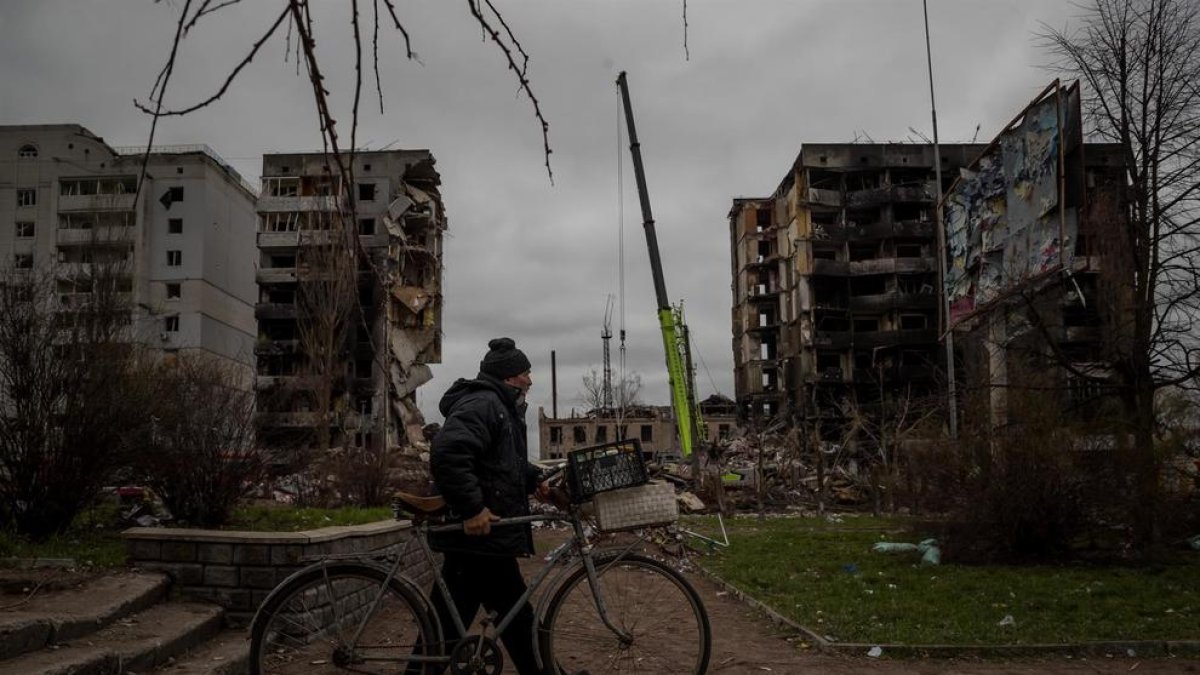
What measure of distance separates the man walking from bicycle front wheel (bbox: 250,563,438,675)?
0.22 metres

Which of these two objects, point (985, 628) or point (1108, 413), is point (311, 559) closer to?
point (985, 628)

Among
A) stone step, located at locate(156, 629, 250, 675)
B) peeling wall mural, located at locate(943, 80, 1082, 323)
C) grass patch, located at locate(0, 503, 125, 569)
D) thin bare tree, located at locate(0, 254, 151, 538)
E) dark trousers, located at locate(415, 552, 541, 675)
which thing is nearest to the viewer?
dark trousers, located at locate(415, 552, 541, 675)

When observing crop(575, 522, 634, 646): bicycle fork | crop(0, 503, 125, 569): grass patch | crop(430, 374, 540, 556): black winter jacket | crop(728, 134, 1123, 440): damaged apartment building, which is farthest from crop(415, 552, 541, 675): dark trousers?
crop(728, 134, 1123, 440): damaged apartment building

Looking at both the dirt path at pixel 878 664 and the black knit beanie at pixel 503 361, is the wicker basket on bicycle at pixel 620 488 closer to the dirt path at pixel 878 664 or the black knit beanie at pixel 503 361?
the black knit beanie at pixel 503 361

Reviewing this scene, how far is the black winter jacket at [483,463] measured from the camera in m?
4.67

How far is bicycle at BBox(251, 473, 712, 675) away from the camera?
4.60 m

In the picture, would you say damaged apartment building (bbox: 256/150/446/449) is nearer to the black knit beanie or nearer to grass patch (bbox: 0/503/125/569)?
grass patch (bbox: 0/503/125/569)

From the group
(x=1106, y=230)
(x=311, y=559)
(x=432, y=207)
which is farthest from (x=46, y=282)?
(x=432, y=207)

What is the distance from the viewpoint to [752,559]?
1330cm

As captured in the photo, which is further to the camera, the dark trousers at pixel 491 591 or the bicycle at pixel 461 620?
the dark trousers at pixel 491 591

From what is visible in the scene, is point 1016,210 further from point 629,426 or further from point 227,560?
point 629,426

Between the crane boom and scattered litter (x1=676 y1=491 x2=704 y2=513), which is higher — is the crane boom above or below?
above

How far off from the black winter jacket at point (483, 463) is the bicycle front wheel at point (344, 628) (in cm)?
38

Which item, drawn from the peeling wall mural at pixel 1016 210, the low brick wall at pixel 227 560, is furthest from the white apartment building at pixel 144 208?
the low brick wall at pixel 227 560
